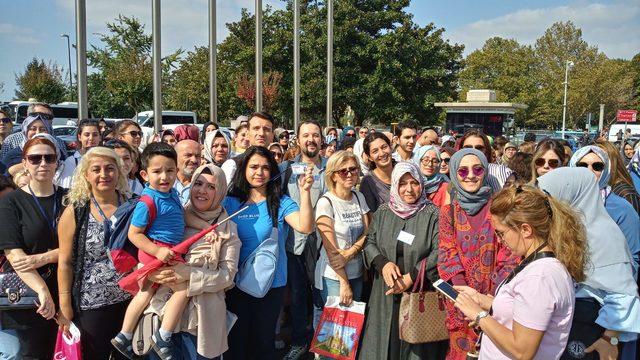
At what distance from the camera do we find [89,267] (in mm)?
3326

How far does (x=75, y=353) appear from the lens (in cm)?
324

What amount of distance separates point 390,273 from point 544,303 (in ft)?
5.39

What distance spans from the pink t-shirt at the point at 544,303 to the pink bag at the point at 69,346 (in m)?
2.68

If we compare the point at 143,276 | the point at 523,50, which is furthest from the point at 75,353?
the point at 523,50

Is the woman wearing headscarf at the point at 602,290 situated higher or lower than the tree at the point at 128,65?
lower

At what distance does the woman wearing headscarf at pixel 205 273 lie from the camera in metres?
3.23

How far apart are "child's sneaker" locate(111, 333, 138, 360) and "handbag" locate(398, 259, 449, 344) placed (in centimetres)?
193

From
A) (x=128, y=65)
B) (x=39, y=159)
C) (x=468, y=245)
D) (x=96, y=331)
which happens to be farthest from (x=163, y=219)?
(x=128, y=65)

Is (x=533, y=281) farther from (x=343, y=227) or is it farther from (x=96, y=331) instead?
(x=96, y=331)

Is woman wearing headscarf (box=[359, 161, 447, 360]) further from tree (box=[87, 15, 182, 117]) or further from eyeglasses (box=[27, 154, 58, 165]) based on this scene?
tree (box=[87, 15, 182, 117])

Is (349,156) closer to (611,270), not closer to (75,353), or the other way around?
(611,270)

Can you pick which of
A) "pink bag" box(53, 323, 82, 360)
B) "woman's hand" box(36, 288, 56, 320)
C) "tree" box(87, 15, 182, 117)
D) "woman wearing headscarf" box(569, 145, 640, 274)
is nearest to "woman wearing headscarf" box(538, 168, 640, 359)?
"woman wearing headscarf" box(569, 145, 640, 274)

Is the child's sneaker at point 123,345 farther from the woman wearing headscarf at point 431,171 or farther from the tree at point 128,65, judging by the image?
the tree at point 128,65

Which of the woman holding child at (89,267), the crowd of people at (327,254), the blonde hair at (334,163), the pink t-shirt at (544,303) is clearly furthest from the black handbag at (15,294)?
the pink t-shirt at (544,303)
